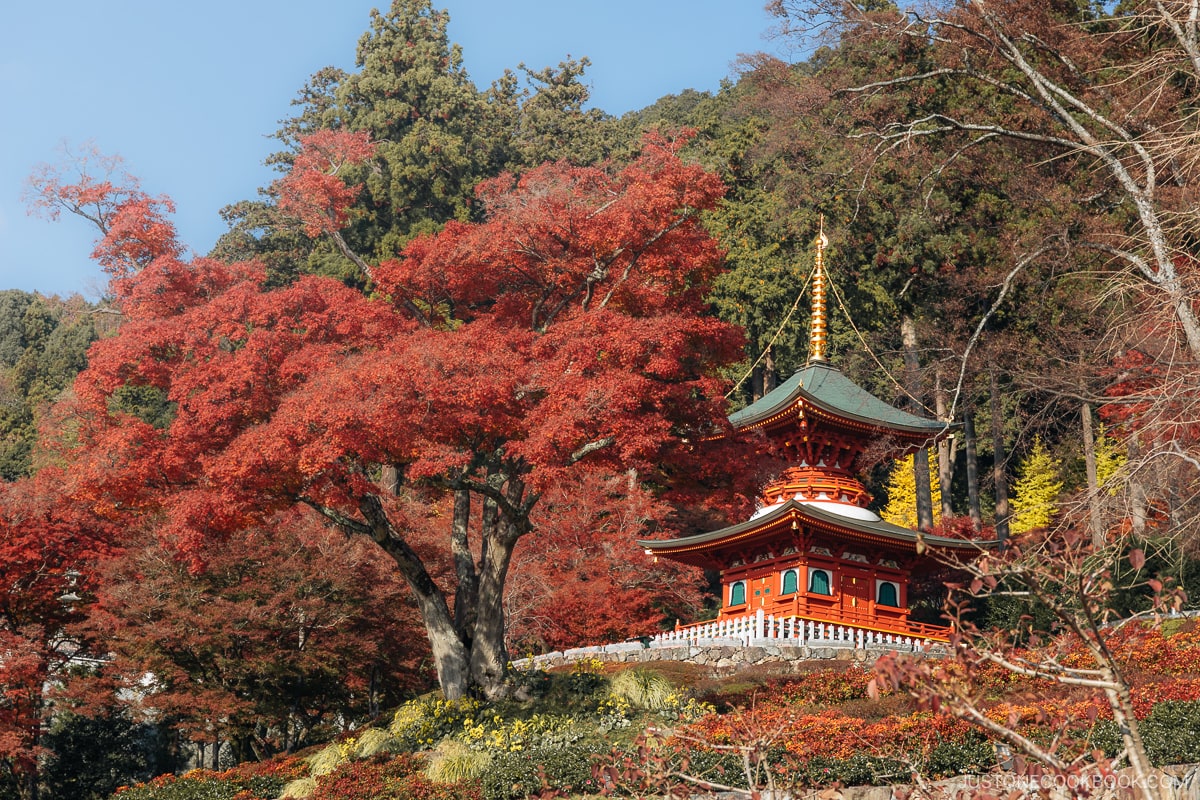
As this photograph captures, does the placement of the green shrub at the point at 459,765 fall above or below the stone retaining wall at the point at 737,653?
below

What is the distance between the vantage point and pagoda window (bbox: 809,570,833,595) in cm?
2628

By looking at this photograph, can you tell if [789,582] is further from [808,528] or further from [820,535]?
[808,528]

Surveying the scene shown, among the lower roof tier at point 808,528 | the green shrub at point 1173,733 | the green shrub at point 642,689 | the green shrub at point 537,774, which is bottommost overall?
the green shrub at point 537,774

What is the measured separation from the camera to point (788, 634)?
24875 mm

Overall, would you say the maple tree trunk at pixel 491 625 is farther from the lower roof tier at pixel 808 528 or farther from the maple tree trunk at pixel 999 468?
the maple tree trunk at pixel 999 468

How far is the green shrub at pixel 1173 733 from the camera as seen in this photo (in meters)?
12.6

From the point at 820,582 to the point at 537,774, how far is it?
12.4 m

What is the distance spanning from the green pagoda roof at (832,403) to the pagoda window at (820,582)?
3517 mm

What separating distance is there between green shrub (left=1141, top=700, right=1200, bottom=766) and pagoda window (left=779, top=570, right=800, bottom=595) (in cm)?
1290

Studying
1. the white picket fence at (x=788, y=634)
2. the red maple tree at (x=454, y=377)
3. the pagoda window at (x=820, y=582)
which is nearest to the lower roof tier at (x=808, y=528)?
the pagoda window at (x=820, y=582)

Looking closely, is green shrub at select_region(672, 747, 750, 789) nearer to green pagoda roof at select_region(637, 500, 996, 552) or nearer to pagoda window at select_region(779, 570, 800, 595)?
green pagoda roof at select_region(637, 500, 996, 552)

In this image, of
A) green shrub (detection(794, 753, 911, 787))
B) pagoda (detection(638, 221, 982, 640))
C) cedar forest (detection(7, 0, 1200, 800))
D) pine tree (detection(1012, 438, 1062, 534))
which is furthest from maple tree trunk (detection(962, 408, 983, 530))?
green shrub (detection(794, 753, 911, 787))

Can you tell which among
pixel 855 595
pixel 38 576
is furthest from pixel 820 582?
pixel 38 576

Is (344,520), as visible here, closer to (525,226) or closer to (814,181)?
(525,226)
